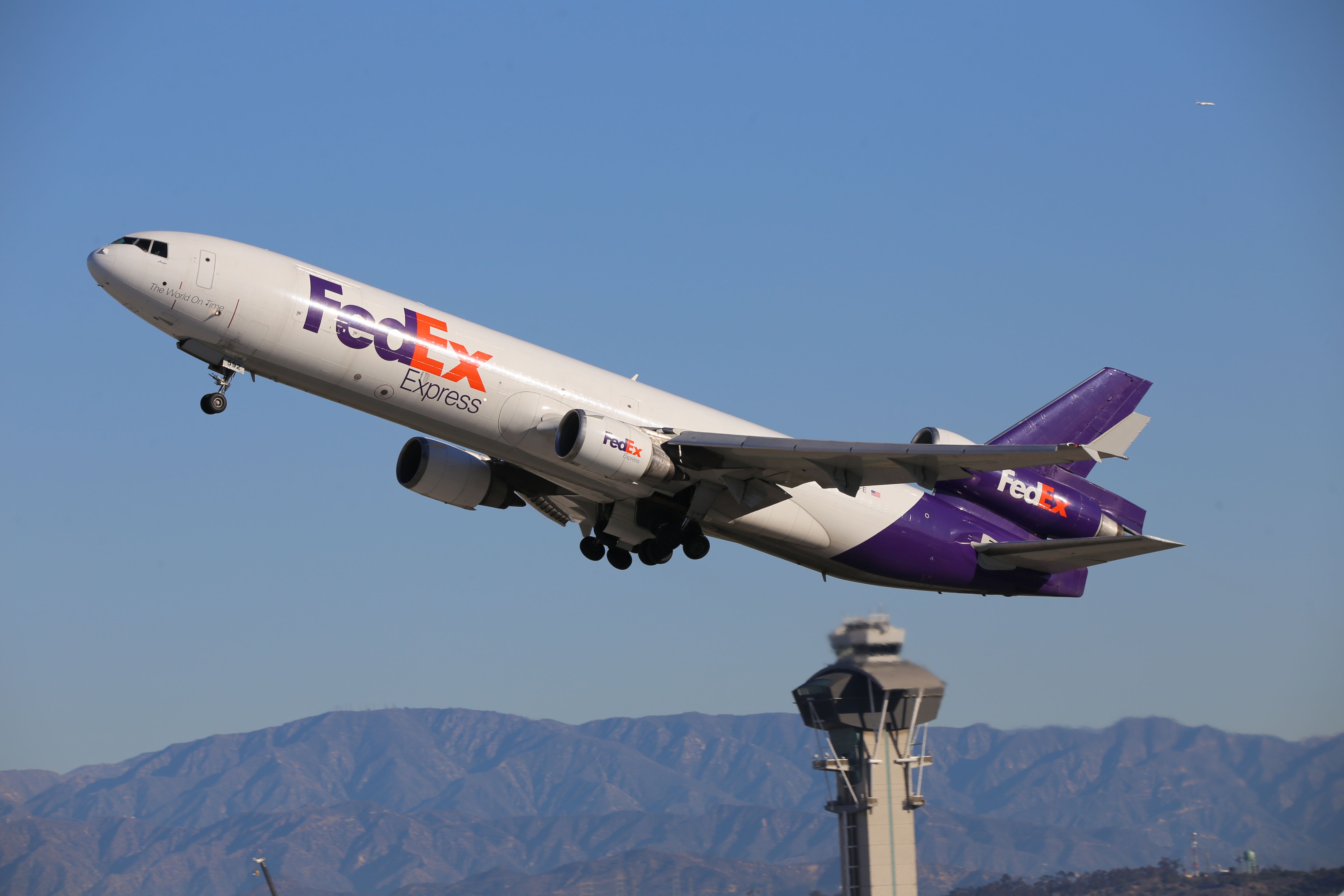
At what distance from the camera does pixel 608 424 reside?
94.9 feet

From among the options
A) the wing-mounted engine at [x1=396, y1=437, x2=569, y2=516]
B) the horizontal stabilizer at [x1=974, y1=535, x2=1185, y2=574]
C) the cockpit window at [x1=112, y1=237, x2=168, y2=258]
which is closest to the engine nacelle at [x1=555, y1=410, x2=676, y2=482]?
the wing-mounted engine at [x1=396, y1=437, x2=569, y2=516]

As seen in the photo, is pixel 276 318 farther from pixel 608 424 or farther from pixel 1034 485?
pixel 1034 485

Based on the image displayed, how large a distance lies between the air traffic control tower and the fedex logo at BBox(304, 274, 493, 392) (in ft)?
118

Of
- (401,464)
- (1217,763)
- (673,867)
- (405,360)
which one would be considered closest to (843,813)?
(401,464)

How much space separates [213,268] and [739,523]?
45.5 feet

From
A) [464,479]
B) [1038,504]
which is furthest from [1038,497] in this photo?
[464,479]

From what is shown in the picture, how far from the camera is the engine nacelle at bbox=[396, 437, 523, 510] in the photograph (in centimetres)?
3419

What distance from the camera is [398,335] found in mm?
28047

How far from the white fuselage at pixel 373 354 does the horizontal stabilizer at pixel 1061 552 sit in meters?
9.76

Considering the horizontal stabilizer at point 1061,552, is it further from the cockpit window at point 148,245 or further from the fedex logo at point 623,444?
the cockpit window at point 148,245

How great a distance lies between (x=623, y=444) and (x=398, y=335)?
552 centimetres

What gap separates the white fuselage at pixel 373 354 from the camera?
2684cm

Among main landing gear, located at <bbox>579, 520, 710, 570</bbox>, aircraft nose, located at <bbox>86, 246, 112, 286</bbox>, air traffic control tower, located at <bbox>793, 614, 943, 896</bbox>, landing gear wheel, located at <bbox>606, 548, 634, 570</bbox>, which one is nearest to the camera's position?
aircraft nose, located at <bbox>86, 246, 112, 286</bbox>

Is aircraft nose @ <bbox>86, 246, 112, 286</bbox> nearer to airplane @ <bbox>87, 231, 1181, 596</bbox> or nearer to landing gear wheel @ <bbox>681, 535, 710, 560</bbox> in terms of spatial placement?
airplane @ <bbox>87, 231, 1181, 596</bbox>
